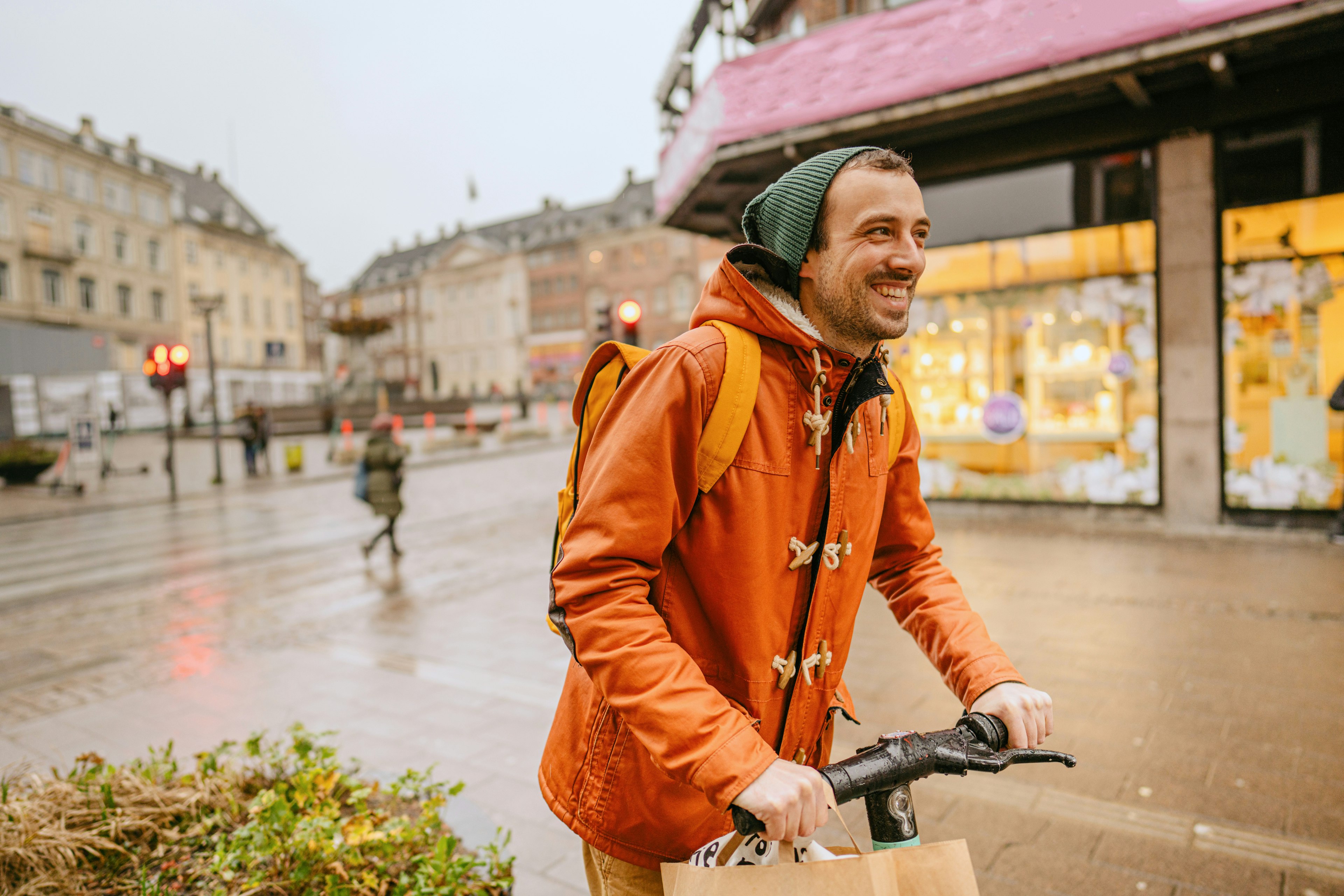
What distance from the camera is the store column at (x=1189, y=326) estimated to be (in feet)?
28.4

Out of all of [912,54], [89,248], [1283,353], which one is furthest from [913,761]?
[89,248]

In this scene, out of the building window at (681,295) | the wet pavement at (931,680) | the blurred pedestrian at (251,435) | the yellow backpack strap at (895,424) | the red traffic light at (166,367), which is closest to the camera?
the yellow backpack strap at (895,424)

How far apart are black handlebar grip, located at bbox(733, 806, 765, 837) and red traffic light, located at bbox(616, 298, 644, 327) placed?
814cm

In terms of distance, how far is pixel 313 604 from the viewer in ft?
25.5

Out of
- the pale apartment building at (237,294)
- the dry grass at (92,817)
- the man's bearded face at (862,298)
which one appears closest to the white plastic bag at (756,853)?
the man's bearded face at (862,298)

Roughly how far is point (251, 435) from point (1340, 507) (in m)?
22.6

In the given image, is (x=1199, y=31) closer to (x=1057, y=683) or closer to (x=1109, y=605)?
(x=1109, y=605)

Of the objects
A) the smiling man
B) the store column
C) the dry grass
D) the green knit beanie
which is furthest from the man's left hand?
the store column

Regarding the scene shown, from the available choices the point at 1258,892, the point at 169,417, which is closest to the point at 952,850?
the point at 1258,892

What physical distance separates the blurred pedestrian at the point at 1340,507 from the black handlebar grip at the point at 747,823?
876 cm

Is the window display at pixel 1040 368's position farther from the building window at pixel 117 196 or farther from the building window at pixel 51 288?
the building window at pixel 117 196

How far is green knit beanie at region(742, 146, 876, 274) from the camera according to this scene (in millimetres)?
1428

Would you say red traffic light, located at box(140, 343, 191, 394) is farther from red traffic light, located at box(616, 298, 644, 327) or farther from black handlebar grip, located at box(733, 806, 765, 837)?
black handlebar grip, located at box(733, 806, 765, 837)

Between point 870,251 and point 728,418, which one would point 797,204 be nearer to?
point 870,251
